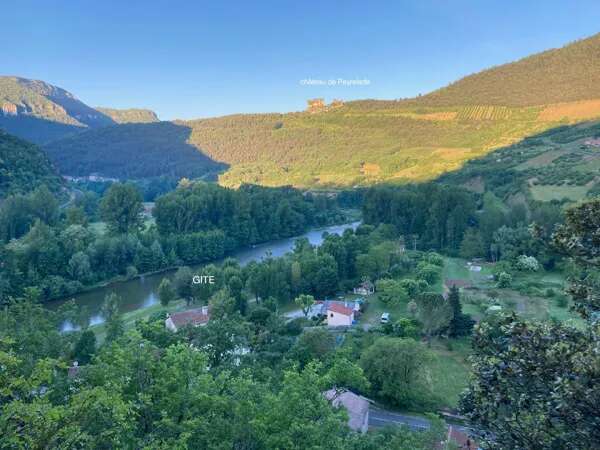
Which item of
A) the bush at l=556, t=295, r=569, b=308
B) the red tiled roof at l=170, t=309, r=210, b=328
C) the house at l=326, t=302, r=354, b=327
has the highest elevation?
the bush at l=556, t=295, r=569, b=308

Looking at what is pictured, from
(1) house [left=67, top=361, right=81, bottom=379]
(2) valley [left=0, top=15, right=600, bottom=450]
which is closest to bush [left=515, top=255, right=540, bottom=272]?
(2) valley [left=0, top=15, right=600, bottom=450]

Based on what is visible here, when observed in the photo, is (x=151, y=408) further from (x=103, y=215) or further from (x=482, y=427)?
(x=103, y=215)

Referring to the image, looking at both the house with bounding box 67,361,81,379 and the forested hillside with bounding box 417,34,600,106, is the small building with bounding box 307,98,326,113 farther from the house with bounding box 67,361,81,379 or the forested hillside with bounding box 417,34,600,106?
the house with bounding box 67,361,81,379

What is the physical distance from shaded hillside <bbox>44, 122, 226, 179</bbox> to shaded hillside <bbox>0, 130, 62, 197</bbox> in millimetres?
47093

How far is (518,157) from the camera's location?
62.1 metres

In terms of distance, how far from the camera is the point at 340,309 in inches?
1027

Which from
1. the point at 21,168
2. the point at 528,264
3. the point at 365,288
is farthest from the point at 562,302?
the point at 21,168

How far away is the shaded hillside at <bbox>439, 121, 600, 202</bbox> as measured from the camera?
45.4m

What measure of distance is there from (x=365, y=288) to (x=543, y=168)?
32.8 metres

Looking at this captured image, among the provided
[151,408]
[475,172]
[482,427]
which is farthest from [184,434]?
[475,172]

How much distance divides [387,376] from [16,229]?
39751mm

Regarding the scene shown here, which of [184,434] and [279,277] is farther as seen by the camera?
[279,277]

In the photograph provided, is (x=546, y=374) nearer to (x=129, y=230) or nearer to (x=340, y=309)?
(x=340, y=309)

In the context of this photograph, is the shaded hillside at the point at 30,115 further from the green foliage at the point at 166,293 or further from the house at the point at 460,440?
the house at the point at 460,440
